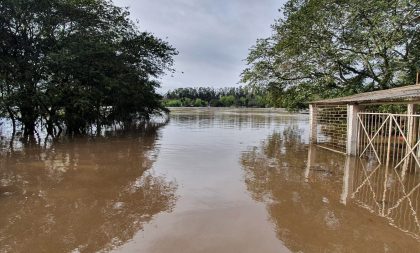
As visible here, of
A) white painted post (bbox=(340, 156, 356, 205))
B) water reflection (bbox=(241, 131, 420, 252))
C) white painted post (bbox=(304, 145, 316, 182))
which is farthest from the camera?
white painted post (bbox=(304, 145, 316, 182))

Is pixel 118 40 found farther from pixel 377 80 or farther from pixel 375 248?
pixel 375 248

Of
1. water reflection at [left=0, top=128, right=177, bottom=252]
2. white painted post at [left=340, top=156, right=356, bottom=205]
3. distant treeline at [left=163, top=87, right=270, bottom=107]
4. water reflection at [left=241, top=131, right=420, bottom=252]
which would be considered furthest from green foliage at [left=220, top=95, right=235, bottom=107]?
water reflection at [left=0, top=128, right=177, bottom=252]

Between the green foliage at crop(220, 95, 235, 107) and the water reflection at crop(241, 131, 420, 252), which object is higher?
the green foliage at crop(220, 95, 235, 107)

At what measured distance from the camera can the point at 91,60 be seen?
16.8m

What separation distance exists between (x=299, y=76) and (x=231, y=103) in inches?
3256

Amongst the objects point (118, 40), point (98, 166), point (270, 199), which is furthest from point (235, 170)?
point (118, 40)

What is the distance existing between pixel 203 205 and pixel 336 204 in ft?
8.69

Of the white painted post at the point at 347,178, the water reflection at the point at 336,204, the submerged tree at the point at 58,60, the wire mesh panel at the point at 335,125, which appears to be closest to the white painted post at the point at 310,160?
the water reflection at the point at 336,204

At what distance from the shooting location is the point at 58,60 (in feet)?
48.8

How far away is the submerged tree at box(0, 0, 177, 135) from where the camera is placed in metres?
15.3

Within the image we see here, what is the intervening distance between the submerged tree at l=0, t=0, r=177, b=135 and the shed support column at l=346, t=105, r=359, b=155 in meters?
11.7

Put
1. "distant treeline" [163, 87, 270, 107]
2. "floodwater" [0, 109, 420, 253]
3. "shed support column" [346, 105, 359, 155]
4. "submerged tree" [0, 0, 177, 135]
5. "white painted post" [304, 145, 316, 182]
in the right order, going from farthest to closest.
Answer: "distant treeline" [163, 87, 270, 107] → "submerged tree" [0, 0, 177, 135] → "shed support column" [346, 105, 359, 155] → "white painted post" [304, 145, 316, 182] → "floodwater" [0, 109, 420, 253]

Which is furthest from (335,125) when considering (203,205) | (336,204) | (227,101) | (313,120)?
(227,101)

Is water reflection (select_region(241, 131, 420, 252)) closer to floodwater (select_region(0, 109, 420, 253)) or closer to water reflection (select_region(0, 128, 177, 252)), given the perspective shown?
floodwater (select_region(0, 109, 420, 253))
